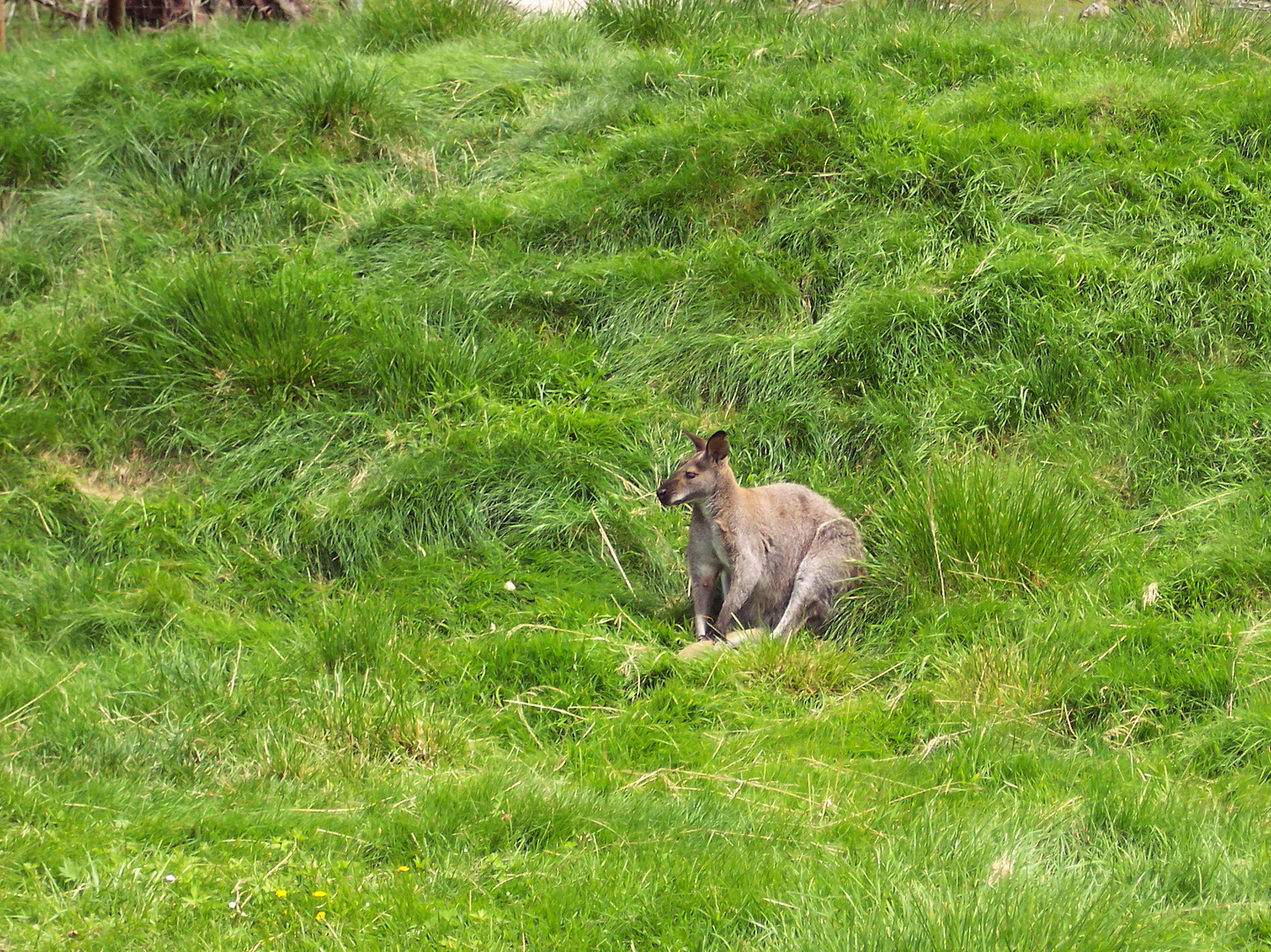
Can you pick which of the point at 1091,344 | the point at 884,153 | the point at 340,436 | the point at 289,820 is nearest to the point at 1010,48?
the point at 884,153

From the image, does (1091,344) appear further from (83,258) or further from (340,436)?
(83,258)

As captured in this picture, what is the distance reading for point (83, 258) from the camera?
8742 millimetres

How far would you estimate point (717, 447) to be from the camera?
6.65 m

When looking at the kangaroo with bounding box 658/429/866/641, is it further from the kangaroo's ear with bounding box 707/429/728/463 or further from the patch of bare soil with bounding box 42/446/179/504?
the patch of bare soil with bounding box 42/446/179/504

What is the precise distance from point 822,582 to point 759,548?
373 mm

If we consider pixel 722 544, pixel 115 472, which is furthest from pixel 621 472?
pixel 115 472

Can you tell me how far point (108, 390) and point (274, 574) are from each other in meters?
1.86

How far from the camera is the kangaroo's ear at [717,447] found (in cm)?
659

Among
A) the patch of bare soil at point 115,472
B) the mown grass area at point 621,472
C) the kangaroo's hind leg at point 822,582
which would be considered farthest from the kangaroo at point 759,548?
the patch of bare soil at point 115,472

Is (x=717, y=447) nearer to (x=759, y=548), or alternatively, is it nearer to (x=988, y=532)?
(x=759, y=548)

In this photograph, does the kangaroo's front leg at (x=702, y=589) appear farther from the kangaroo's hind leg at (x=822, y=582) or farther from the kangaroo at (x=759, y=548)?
the kangaroo's hind leg at (x=822, y=582)

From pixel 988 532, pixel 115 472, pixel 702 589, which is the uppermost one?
pixel 988 532

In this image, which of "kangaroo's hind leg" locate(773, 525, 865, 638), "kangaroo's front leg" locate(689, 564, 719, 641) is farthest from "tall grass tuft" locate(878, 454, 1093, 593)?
"kangaroo's front leg" locate(689, 564, 719, 641)

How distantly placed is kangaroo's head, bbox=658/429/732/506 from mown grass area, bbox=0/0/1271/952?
0.63 metres
